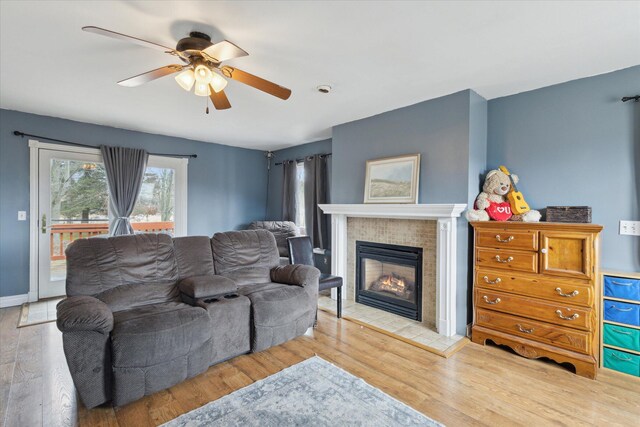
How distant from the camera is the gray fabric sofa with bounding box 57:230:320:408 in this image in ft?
6.41

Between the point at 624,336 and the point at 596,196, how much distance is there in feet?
3.69

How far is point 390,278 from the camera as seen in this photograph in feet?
12.9

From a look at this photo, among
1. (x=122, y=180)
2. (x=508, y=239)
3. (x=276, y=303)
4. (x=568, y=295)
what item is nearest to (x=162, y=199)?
(x=122, y=180)

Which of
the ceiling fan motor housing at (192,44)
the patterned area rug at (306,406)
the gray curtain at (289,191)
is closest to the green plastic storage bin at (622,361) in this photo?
the patterned area rug at (306,406)

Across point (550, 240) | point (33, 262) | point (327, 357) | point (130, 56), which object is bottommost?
point (327, 357)

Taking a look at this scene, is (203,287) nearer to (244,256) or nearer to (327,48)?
(244,256)

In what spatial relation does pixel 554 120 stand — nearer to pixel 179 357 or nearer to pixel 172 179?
pixel 179 357

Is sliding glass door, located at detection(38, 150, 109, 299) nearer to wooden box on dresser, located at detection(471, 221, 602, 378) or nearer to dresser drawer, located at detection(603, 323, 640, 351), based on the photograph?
wooden box on dresser, located at detection(471, 221, 602, 378)

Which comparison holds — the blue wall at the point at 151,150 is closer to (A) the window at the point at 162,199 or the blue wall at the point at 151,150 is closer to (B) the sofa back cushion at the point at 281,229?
(A) the window at the point at 162,199

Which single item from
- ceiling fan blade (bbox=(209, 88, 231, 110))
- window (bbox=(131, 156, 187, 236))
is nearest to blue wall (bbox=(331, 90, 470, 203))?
ceiling fan blade (bbox=(209, 88, 231, 110))

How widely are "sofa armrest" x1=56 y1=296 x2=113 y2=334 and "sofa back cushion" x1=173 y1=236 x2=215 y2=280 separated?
0.89 m

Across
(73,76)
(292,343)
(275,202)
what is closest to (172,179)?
(275,202)

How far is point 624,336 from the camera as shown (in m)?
2.38

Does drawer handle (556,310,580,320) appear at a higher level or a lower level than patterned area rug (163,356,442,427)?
higher
